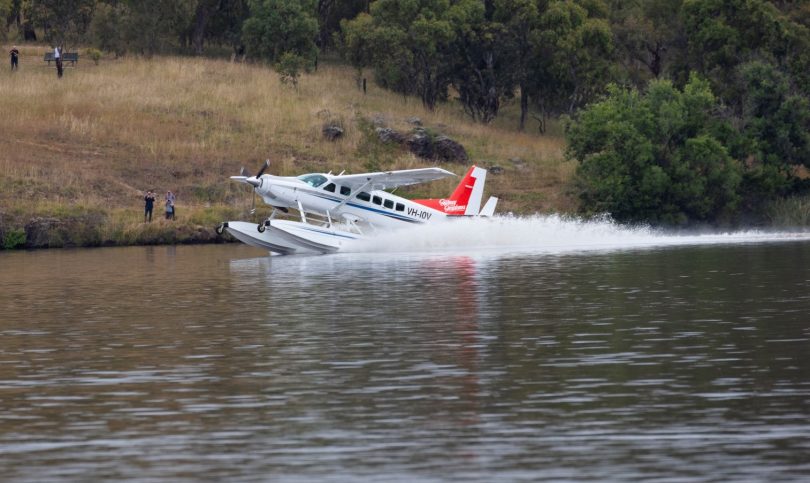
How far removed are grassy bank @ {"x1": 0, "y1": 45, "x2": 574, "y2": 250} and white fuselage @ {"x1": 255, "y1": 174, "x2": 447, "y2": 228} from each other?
9.98 meters

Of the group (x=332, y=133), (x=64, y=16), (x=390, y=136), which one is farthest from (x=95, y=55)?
(x=390, y=136)

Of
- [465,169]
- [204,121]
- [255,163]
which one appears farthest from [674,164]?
[204,121]

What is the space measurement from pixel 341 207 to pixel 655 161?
17624 millimetres

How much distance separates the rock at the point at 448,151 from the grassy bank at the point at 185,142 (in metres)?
1.23

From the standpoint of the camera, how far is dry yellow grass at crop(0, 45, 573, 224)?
52.8 meters

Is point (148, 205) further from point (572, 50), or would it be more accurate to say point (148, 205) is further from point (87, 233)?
point (572, 50)

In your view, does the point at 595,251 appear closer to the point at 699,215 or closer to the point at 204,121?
the point at 699,215

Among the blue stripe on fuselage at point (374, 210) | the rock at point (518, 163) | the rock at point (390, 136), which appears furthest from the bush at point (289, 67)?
the blue stripe on fuselage at point (374, 210)

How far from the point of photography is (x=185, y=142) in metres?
58.0

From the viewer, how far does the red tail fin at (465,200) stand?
4047cm

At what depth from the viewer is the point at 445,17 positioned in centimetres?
6681

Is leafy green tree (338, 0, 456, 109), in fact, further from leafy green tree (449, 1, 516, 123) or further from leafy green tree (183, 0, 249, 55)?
leafy green tree (183, 0, 249, 55)

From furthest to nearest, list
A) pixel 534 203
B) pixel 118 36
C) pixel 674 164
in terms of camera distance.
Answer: pixel 118 36 < pixel 534 203 < pixel 674 164

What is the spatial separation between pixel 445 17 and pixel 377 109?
6.47 m
